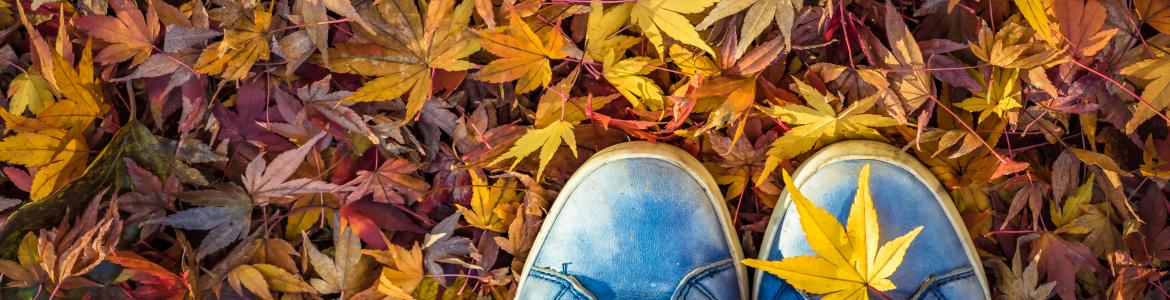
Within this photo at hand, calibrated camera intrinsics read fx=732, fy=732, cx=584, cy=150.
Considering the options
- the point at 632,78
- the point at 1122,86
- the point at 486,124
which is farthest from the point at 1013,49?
the point at 486,124

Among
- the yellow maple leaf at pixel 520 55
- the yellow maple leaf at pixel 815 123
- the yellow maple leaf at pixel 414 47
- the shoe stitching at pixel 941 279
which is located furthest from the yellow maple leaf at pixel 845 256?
the yellow maple leaf at pixel 414 47

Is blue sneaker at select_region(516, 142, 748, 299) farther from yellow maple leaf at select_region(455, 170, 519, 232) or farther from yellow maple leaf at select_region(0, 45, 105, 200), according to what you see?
yellow maple leaf at select_region(0, 45, 105, 200)

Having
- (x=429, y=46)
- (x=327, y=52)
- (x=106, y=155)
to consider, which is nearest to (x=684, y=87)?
(x=429, y=46)

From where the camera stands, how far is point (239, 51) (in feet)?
3.64

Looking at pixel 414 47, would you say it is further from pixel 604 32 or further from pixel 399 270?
pixel 399 270

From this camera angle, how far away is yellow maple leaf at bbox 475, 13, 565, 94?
1005mm

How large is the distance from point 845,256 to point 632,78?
38cm

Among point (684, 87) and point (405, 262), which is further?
point (405, 262)

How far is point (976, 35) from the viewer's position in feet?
3.47

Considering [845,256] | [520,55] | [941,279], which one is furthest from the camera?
[941,279]

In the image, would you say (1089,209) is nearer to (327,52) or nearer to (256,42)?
(327,52)

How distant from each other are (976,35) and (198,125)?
122 centimetres

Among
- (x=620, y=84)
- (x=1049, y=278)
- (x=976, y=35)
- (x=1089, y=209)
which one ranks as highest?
(x=976, y=35)

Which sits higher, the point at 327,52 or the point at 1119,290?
the point at 327,52
